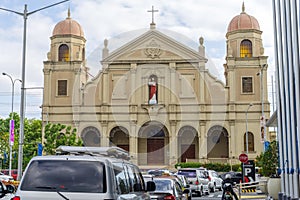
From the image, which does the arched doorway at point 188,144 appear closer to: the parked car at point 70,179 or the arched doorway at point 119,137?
the arched doorway at point 119,137

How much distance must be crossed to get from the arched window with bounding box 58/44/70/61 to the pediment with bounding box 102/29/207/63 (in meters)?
7.02

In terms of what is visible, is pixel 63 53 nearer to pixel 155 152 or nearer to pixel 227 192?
pixel 155 152

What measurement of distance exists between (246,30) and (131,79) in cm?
1508

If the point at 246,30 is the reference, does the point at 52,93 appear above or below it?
below

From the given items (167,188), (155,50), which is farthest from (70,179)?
(155,50)

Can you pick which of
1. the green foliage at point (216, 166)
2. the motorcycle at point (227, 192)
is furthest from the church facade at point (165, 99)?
the motorcycle at point (227, 192)

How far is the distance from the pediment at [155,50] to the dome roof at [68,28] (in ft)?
Answer: 21.6

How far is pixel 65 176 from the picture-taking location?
8.37 meters

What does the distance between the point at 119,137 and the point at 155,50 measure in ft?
38.0

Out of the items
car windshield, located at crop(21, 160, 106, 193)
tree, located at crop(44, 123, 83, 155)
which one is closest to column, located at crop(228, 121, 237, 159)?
tree, located at crop(44, 123, 83, 155)

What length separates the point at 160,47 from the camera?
6075 centimetres

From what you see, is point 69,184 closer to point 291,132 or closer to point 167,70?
point 291,132

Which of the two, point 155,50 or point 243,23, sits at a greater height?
point 243,23

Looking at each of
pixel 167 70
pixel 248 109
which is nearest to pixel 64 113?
pixel 167 70
